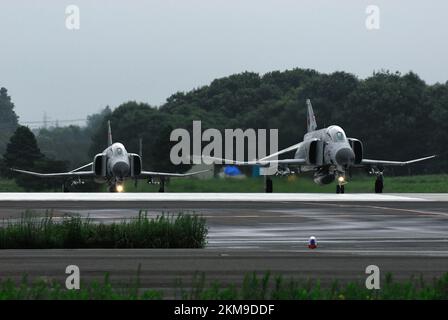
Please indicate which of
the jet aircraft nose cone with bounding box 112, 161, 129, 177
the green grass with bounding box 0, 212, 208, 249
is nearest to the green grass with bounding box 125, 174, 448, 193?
the jet aircraft nose cone with bounding box 112, 161, 129, 177

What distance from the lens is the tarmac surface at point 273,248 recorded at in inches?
667

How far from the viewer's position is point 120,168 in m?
65.8

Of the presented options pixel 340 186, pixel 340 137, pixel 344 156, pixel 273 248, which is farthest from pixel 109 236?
pixel 340 137

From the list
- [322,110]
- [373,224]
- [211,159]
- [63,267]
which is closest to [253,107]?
[322,110]

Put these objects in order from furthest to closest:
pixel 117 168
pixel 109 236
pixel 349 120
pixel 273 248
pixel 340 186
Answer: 1. pixel 349 120
2. pixel 117 168
3. pixel 340 186
4. pixel 109 236
5. pixel 273 248

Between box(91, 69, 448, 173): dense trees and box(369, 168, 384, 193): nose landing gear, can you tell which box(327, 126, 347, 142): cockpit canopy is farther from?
box(91, 69, 448, 173): dense trees

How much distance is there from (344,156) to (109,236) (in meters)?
35.9

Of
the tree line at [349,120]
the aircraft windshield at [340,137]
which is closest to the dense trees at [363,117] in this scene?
the tree line at [349,120]

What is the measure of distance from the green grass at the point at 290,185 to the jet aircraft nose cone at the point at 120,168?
3.76 m

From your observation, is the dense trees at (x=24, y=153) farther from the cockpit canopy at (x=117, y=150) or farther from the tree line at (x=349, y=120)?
the cockpit canopy at (x=117, y=150)

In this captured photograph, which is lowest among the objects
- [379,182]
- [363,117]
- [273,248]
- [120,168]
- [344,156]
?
[273,248]

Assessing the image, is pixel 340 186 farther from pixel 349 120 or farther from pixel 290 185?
pixel 349 120

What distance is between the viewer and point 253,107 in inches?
5423

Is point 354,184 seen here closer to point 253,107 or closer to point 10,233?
point 10,233
